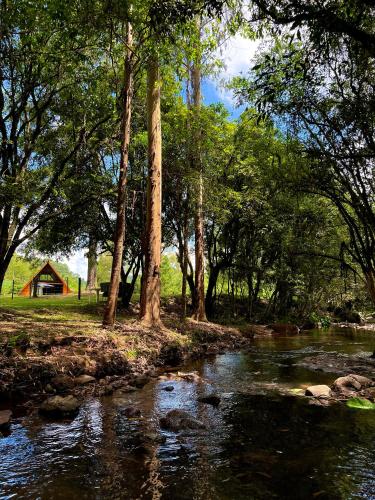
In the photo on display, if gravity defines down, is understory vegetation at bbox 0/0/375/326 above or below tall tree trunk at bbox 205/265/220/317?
above

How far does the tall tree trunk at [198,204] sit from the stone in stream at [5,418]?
14.4 meters

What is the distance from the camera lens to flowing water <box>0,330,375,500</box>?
190 inches

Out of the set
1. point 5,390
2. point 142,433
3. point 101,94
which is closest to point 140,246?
point 101,94

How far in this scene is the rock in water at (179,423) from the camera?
7.17 m

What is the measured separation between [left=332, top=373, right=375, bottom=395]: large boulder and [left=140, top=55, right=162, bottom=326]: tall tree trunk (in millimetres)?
7552

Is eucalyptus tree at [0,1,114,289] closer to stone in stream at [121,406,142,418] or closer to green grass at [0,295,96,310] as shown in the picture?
green grass at [0,295,96,310]

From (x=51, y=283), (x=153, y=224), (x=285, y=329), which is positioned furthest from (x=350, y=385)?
(x=51, y=283)

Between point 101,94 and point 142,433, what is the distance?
1410cm

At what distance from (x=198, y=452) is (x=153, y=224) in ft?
→ 36.4

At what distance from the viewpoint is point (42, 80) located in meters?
14.7

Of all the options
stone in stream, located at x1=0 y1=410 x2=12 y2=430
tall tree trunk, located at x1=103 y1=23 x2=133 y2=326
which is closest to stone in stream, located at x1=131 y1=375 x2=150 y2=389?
tall tree trunk, located at x1=103 y1=23 x2=133 y2=326

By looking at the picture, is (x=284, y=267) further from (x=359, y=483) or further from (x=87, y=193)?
(x=359, y=483)

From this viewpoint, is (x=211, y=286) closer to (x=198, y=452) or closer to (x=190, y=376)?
(x=190, y=376)

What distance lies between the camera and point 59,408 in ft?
25.0
